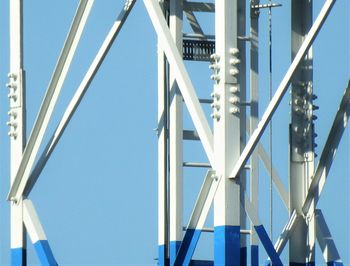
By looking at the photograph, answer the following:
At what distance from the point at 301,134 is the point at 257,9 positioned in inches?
108

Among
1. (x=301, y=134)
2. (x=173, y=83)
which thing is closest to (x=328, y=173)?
(x=301, y=134)

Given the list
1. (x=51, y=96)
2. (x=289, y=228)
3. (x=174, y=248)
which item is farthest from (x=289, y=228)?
(x=51, y=96)

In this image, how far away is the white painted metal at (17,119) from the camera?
123 ft

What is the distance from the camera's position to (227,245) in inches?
1278

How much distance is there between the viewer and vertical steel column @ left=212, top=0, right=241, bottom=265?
1278 inches

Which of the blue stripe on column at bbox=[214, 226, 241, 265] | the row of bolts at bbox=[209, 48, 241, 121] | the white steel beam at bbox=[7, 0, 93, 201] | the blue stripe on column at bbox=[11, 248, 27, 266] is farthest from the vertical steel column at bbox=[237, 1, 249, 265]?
the blue stripe on column at bbox=[11, 248, 27, 266]

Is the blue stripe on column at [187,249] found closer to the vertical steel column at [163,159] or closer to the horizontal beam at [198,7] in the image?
the vertical steel column at [163,159]

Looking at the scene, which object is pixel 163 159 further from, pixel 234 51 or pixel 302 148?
pixel 234 51

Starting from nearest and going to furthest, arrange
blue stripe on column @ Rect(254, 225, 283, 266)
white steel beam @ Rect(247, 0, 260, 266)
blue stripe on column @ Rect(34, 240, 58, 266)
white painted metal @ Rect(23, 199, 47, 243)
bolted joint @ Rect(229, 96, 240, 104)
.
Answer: bolted joint @ Rect(229, 96, 240, 104)
blue stripe on column @ Rect(254, 225, 283, 266)
blue stripe on column @ Rect(34, 240, 58, 266)
white painted metal @ Rect(23, 199, 47, 243)
white steel beam @ Rect(247, 0, 260, 266)

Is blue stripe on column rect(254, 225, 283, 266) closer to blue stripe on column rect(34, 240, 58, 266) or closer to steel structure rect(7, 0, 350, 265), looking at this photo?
steel structure rect(7, 0, 350, 265)

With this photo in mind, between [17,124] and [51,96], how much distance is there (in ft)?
3.55

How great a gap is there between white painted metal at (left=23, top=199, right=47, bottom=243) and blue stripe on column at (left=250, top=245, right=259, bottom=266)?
11.2 feet

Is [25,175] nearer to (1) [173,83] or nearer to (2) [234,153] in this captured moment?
(1) [173,83]

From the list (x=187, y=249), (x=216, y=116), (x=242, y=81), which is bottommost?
(x=187, y=249)
